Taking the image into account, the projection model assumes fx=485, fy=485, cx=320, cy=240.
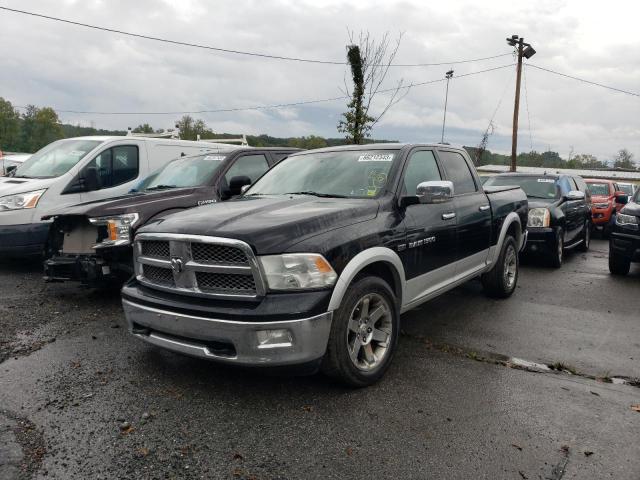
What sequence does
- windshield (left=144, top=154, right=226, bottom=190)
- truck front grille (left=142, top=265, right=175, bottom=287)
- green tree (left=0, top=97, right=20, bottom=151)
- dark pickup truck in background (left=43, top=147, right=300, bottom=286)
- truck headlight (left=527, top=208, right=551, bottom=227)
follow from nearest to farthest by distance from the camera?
1. truck front grille (left=142, top=265, right=175, bottom=287)
2. dark pickup truck in background (left=43, top=147, right=300, bottom=286)
3. windshield (left=144, top=154, right=226, bottom=190)
4. truck headlight (left=527, top=208, right=551, bottom=227)
5. green tree (left=0, top=97, right=20, bottom=151)

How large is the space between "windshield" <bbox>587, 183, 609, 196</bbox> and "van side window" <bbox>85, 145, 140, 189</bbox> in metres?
14.4

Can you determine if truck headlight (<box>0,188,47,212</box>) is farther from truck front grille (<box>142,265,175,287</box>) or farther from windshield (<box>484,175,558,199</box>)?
windshield (<box>484,175,558,199</box>)

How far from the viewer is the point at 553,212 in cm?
850

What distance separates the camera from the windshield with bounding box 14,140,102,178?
745 centimetres

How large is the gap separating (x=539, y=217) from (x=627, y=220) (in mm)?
1313

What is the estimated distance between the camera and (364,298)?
3.48m

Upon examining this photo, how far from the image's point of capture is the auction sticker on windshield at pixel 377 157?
4.38 meters

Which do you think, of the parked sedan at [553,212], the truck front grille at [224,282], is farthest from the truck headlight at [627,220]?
the truck front grille at [224,282]

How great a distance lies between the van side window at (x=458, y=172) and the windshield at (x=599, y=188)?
492 inches

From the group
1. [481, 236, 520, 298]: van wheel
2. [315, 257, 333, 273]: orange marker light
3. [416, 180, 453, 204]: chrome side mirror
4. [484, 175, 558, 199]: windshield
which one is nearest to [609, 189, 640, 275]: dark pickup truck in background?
[484, 175, 558, 199]: windshield

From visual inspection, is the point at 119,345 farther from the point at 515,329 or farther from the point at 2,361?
the point at 515,329

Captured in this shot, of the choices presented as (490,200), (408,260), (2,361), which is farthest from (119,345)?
(490,200)

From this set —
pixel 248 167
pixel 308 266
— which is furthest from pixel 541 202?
pixel 308 266

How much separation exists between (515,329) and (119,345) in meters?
3.94
